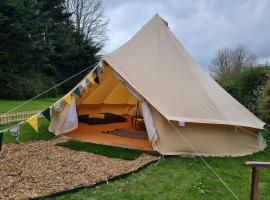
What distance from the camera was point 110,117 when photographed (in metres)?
9.08

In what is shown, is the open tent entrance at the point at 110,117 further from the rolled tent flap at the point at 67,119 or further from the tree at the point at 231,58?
the tree at the point at 231,58

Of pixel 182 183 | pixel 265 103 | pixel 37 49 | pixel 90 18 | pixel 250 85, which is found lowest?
pixel 182 183

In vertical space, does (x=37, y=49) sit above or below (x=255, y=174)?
above

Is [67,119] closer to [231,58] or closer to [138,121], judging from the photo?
[138,121]

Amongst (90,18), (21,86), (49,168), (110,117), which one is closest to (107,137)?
(110,117)

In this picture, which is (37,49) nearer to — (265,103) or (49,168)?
(265,103)

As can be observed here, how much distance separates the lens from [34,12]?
18641 mm

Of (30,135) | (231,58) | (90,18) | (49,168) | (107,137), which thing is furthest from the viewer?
(90,18)

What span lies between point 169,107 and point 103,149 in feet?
5.11

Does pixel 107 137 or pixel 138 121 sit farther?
pixel 138 121

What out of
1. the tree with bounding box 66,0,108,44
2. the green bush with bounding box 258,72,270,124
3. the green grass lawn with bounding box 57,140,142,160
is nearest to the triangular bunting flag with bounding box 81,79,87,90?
the green grass lawn with bounding box 57,140,142,160

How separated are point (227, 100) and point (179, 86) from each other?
1230 mm

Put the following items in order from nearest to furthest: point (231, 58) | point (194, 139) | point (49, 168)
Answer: point (49, 168)
point (194, 139)
point (231, 58)

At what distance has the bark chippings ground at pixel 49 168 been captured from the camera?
4070 mm
